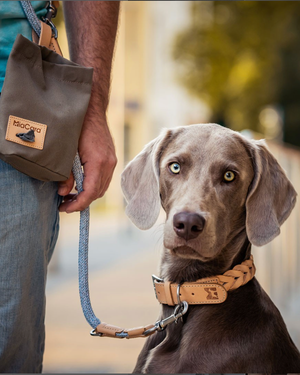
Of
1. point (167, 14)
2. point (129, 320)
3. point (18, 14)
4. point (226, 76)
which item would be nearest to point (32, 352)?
point (18, 14)

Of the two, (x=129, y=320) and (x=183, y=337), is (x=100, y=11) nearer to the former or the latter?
(x=183, y=337)

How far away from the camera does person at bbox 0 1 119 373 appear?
5.90ft

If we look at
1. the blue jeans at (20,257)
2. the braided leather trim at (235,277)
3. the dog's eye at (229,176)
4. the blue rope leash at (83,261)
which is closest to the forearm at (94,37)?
the blue rope leash at (83,261)

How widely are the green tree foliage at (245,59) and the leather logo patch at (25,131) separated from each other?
1215cm

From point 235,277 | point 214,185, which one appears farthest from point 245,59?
point 235,277

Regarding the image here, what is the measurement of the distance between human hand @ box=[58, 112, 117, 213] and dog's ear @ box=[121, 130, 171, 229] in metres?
0.17

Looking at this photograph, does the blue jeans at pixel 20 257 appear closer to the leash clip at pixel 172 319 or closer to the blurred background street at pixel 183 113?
the leash clip at pixel 172 319

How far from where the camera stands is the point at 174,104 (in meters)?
22.6

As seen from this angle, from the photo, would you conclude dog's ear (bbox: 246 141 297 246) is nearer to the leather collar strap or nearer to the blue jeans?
the leather collar strap

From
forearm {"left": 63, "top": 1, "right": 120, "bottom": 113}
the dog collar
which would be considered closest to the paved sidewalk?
the dog collar

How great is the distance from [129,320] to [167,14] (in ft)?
49.0

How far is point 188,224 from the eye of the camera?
179 cm

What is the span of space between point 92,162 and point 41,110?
274 mm

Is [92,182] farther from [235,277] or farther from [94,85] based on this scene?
[235,277]
